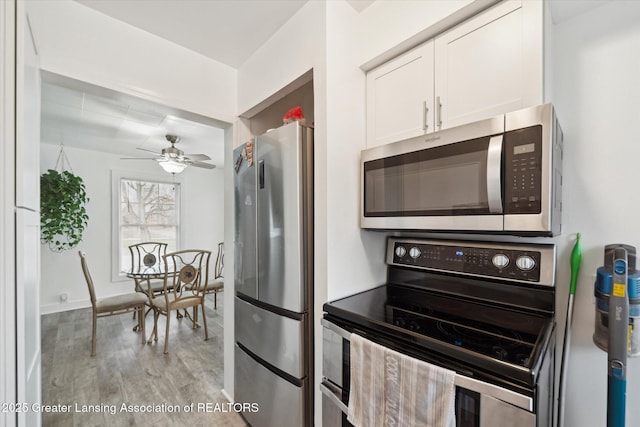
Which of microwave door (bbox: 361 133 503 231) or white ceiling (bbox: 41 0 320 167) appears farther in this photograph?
white ceiling (bbox: 41 0 320 167)

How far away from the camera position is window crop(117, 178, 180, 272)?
4.54 meters

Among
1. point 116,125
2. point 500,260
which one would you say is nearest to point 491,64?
point 500,260

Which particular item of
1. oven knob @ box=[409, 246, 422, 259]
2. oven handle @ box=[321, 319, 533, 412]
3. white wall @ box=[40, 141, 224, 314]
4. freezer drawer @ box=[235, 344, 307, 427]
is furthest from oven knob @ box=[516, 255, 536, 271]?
white wall @ box=[40, 141, 224, 314]

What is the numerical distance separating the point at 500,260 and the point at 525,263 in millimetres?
88

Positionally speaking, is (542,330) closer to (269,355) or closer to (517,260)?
(517,260)

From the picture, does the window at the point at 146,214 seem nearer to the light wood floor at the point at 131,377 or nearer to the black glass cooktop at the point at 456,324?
the light wood floor at the point at 131,377

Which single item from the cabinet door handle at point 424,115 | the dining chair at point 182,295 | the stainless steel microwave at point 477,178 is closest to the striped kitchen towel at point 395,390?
the stainless steel microwave at point 477,178

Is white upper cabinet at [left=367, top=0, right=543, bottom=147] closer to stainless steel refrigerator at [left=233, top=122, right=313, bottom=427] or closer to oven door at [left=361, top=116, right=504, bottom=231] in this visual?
oven door at [left=361, top=116, right=504, bottom=231]

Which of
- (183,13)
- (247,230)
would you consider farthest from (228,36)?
(247,230)

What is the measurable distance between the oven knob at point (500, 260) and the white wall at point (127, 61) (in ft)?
6.20

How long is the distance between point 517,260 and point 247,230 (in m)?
1.45

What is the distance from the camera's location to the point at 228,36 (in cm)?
171

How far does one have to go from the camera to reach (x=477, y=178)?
1009mm

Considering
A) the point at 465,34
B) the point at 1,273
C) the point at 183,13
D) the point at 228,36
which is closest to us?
the point at 1,273
